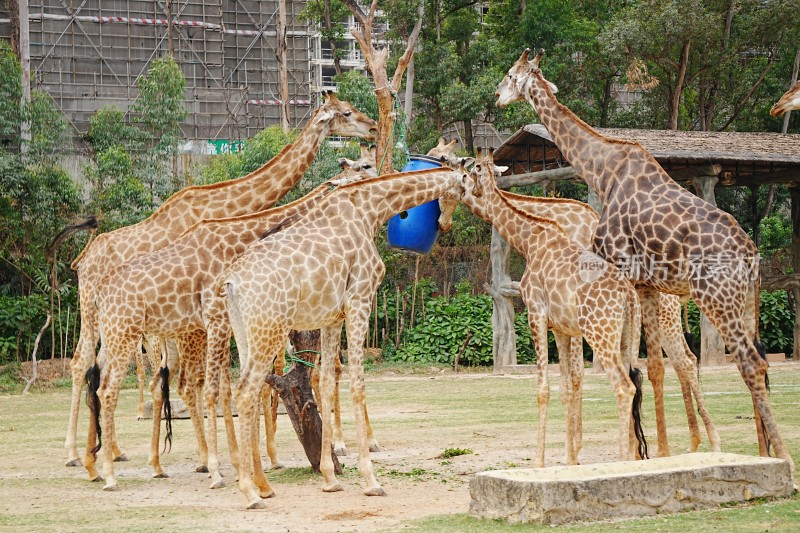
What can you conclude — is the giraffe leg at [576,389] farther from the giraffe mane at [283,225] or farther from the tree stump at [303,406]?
the giraffe mane at [283,225]

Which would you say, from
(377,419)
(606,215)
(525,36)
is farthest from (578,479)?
(525,36)

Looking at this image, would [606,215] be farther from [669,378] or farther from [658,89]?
[658,89]

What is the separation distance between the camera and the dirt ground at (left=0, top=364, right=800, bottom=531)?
26.9 ft

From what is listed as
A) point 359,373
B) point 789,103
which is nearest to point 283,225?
point 359,373

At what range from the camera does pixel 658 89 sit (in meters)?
33.8

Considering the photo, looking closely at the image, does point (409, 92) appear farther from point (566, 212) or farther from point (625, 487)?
point (625, 487)

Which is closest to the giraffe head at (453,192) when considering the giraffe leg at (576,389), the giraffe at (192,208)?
the giraffe at (192,208)

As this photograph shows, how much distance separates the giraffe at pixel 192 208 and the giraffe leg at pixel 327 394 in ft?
7.23

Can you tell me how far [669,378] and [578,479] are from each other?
12965 mm

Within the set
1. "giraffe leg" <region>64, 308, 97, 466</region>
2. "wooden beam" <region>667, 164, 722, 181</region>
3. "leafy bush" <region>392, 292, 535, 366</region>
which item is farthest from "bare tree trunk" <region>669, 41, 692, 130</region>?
"giraffe leg" <region>64, 308, 97, 466</region>

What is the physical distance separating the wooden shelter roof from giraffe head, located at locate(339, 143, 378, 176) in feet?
28.3

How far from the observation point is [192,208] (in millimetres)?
11344

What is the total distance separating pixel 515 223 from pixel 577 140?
3.85 feet

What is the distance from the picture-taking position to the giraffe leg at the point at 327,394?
9336 mm
